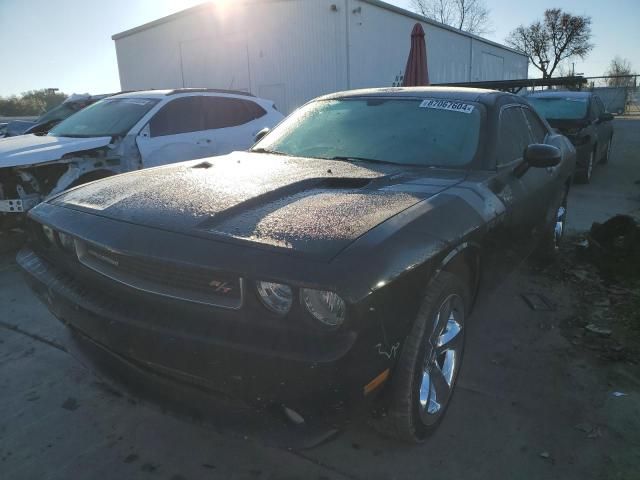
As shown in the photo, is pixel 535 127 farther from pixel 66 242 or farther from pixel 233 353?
pixel 66 242

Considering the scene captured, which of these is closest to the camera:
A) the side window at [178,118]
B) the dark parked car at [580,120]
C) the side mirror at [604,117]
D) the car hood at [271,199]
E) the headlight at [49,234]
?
the car hood at [271,199]

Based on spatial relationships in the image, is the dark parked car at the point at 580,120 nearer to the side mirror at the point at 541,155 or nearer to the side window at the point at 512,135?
the side window at the point at 512,135

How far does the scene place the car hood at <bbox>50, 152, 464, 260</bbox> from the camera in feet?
6.00

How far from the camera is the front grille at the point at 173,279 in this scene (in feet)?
5.78

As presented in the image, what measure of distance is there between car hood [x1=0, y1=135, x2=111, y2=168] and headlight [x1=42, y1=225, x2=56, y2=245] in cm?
259

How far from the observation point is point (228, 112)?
270 inches

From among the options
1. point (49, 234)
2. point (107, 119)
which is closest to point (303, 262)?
point (49, 234)

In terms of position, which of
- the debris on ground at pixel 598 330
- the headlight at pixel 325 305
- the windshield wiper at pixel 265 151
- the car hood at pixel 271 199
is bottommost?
the debris on ground at pixel 598 330

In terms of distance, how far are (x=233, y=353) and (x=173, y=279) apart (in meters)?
0.42

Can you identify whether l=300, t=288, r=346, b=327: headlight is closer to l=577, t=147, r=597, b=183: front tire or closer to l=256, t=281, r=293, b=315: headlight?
l=256, t=281, r=293, b=315: headlight

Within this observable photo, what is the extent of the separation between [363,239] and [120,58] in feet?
66.3

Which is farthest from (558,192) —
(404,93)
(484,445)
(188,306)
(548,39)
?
(548,39)

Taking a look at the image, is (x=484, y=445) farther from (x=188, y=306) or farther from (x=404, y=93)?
(x=404, y=93)

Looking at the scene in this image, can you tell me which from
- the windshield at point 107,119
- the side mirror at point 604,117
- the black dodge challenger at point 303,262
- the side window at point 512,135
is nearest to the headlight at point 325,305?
the black dodge challenger at point 303,262
